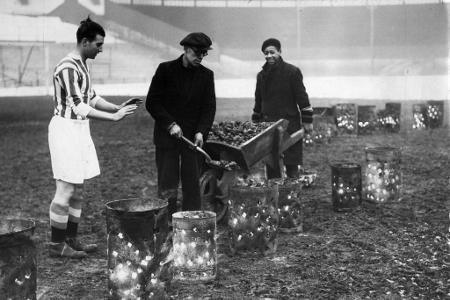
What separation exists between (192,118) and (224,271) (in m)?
1.61

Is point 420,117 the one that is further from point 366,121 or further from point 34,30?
point 34,30

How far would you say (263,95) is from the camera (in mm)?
7844

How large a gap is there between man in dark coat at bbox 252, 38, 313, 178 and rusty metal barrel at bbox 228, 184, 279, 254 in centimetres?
208

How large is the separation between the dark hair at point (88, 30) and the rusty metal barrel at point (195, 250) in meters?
1.79

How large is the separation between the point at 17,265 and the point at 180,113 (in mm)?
2502

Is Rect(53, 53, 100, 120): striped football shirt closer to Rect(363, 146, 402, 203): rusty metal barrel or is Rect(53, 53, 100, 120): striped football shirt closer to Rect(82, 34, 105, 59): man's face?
Rect(82, 34, 105, 59): man's face

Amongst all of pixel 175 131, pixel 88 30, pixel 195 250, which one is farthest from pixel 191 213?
pixel 88 30

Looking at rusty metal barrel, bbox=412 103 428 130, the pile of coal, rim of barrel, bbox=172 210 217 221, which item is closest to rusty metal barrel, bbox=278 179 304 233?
the pile of coal

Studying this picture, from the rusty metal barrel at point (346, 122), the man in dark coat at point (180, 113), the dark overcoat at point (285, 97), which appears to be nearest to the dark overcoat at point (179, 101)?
the man in dark coat at point (180, 113)

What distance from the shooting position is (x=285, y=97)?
7680 millimetres

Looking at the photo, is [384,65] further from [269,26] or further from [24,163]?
[24,163]

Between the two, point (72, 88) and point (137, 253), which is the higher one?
point (72, 88)

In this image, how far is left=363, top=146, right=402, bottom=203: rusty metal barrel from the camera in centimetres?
746

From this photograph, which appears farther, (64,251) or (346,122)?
(346,122)
